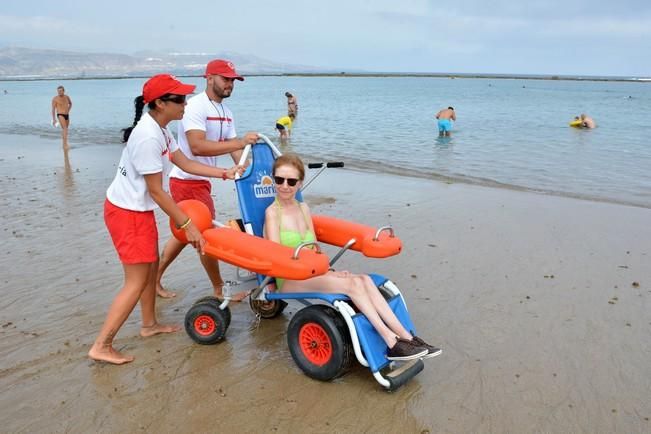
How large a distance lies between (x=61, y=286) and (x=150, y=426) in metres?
2.49

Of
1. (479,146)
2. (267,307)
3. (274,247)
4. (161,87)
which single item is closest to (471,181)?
(479,146)

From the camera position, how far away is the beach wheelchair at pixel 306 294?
3.32 m

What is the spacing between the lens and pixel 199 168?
13.5 ft

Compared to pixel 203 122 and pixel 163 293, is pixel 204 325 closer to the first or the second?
pixel 163 293

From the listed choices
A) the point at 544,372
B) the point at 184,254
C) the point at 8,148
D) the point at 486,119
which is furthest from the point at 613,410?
the point at 486,119

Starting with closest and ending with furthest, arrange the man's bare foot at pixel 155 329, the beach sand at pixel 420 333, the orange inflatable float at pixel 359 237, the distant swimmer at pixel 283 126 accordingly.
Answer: the beach sand at pixel 420 333 → the orange inflatable float at pixel 359 237 → the man's bare foot at pixel 155 329 → the distant swimmer at pixel 283 126

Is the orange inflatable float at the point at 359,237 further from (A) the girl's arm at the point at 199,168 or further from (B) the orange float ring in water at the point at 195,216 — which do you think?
(B) the orange float ring in water at the point at 195,216

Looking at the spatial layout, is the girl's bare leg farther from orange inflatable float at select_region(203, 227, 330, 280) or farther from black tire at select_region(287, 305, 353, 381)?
orange inflatable float at select_region(203, 227, 330, 280)

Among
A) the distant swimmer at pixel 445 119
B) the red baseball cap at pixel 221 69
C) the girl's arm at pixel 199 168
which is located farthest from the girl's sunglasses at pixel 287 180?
the distant swimmer at pixel 445 119

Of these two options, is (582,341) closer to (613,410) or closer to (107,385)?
(613,410)

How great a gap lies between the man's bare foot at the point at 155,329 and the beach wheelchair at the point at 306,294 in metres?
0.26

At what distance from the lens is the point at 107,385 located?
11.3 ft

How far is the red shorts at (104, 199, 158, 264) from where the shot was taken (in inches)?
140

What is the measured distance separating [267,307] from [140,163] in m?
1.70
